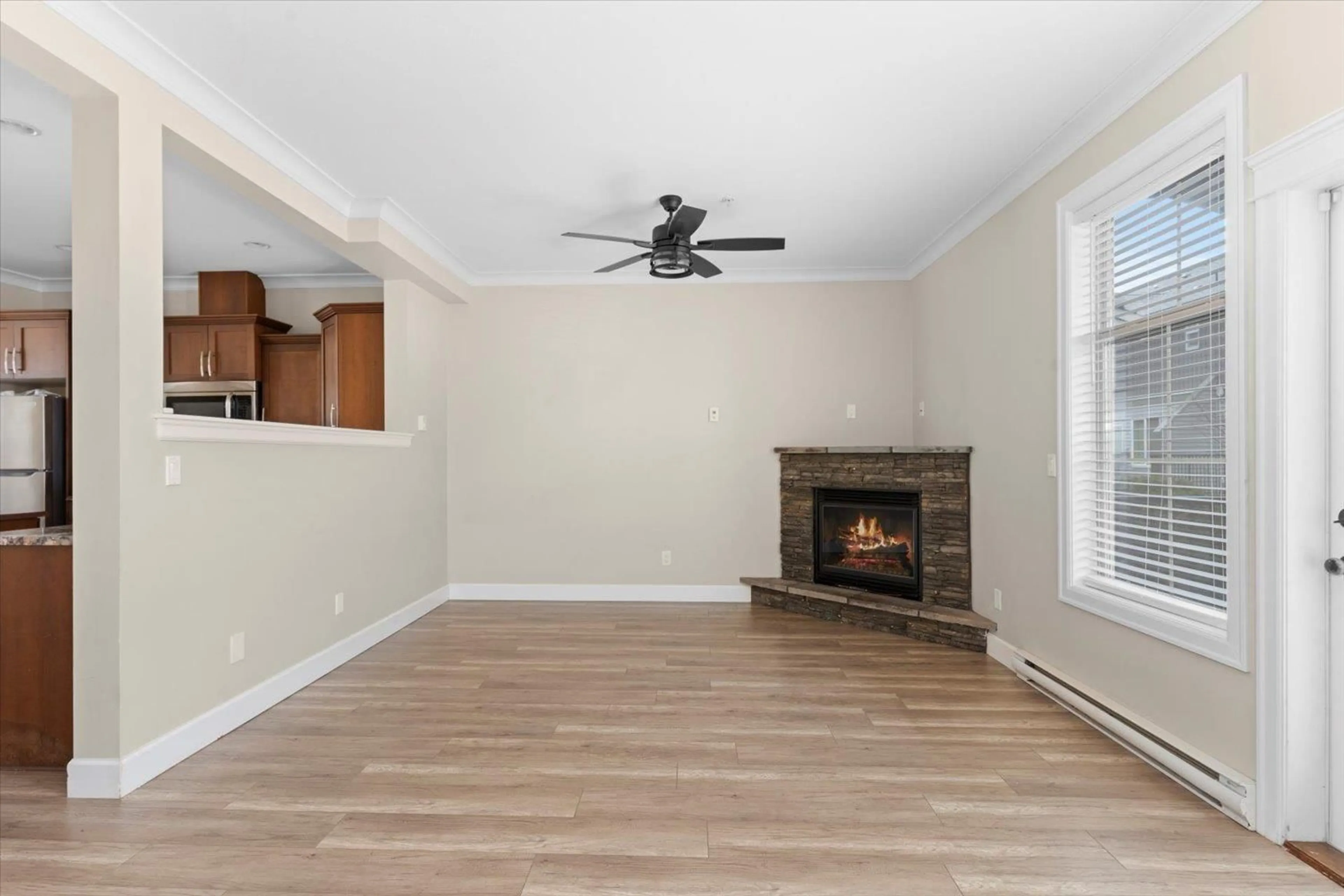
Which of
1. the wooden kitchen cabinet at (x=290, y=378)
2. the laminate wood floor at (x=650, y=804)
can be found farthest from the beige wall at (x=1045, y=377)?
the wooden kitchen cabinet at (x=290, y=378)

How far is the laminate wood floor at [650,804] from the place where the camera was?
6.40 feet

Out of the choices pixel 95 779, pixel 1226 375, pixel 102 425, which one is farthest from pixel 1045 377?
pixel 95 779

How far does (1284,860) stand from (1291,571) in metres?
0.85

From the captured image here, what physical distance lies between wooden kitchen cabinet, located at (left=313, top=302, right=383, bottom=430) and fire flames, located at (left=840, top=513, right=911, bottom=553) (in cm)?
362

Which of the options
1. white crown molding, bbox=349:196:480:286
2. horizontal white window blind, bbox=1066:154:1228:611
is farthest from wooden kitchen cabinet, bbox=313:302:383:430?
horizontal white window blind, bbox=1066:154:1228:611

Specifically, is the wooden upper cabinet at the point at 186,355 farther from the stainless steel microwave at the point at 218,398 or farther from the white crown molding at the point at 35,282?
the white crown molding at the point at 35,282

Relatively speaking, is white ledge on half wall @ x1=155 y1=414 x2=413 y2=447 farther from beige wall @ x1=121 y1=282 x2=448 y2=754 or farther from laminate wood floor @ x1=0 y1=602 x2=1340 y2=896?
laminate wood floor @ x1=0 y1=602 x2=1340 y2=896

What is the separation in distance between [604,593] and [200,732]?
3.19m

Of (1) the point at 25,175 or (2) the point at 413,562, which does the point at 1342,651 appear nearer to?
(2) the point at 413,562

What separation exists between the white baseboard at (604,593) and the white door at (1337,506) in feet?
12.5

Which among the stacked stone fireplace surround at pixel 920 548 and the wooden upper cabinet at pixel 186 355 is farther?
the wooden upper cabinet at pixel 186 355

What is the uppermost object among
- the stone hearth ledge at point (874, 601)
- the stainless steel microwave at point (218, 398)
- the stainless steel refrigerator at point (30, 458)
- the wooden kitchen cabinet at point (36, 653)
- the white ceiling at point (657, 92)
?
the white ceiling at point (657, 92)

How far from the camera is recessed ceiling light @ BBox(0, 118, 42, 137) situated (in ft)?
10.2

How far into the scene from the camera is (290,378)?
5484 millimetres
